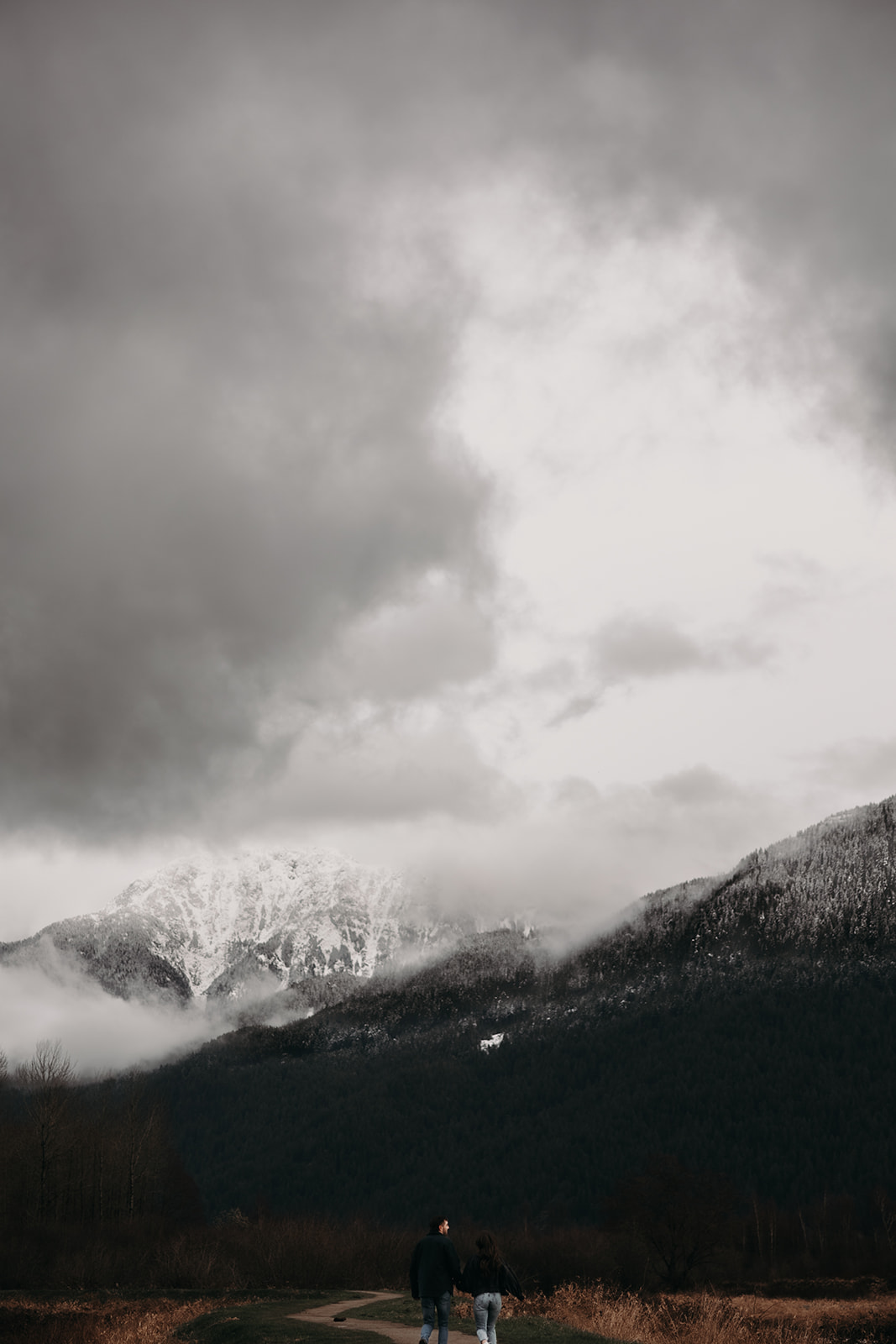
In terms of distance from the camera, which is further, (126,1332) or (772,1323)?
(772,1323)

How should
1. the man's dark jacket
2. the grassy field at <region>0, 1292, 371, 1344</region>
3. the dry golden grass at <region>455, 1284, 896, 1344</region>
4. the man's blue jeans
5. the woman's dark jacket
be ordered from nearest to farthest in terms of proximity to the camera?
the woman's dark jacket, the man's dark jacket, the man's blue jeans, the grassy field at <region>0, 1292, 371, 1344</region>, the dry golden grass at <region>455, 1284, 896, 1344</region>

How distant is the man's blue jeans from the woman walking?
2.37ft

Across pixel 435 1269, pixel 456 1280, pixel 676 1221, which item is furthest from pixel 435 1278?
pixel 676 1221

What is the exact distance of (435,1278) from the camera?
68.6ft

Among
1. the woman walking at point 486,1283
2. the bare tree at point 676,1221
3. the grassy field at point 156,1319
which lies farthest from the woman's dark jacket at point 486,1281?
the bare tree at point 676,1221

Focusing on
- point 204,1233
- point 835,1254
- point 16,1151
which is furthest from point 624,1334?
point 835,1254

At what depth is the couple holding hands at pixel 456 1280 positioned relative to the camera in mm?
20578

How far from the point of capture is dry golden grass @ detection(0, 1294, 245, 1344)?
3509 cm

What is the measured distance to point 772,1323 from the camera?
2042 inches

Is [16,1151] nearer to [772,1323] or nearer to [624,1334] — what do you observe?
[772,1323]

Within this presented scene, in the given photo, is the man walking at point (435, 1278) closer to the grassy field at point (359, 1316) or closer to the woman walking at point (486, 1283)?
the woman walking at point (486, 1283)

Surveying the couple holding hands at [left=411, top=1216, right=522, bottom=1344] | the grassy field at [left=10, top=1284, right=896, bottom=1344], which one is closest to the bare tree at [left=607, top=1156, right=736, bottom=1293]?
the grassy field at [left=10, top=1284, right=896, bottom=1344]

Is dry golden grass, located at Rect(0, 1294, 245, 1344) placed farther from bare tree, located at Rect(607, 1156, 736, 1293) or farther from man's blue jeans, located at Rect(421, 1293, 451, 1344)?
bare tree, located at Rect(607, 1156, 736, 1293)

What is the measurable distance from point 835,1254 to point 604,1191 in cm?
10186
